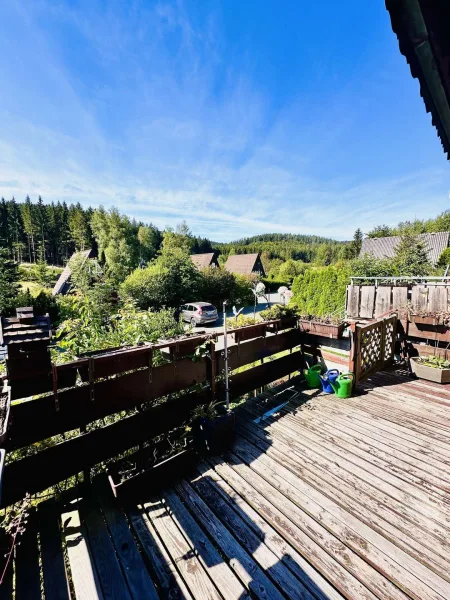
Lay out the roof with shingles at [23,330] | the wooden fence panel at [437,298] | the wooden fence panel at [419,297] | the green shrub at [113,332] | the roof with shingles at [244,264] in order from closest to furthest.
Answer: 1. the roof with shingles at [23,330]
2. the green shrub at [113,332]
3. the wooden fence panel at [437,298]
4. the wooden fence panel at [419,297]
5. the roof with shingles at [244,264]

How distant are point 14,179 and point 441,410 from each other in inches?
473

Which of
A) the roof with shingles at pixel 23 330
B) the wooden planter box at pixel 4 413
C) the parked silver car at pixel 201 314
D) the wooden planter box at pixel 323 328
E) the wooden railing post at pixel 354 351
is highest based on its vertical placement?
the roof with shingles at pixel 23 330

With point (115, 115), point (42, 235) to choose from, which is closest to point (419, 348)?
point (115, 115)

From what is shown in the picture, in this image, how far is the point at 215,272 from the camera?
17.2 m

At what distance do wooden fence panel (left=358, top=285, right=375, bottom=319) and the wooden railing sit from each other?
4860 mm

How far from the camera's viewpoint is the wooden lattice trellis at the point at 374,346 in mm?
3740

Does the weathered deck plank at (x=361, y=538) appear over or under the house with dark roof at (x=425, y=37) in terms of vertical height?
under

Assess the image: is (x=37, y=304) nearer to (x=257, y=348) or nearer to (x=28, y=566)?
(x=257, y=348)

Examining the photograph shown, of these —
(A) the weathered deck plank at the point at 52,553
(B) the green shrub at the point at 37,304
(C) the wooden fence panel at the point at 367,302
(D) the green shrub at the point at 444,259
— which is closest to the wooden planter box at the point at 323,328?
(C) the wooden fence panel at the point at 367,302

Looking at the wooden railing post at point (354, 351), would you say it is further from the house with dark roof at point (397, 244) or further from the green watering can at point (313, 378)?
the house with dark roof at point (397, 244)

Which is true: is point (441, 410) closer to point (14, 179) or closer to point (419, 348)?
point (419, 348)

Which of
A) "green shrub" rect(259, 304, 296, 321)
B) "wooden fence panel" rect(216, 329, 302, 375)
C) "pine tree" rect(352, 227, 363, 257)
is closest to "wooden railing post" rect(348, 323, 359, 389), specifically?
"wooden fence panel" rect(216, 329, 302, 375)

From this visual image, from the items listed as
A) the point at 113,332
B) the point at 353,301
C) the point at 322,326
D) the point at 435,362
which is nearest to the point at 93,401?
the point at 113,332

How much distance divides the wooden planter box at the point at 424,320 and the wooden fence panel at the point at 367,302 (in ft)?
5.96
